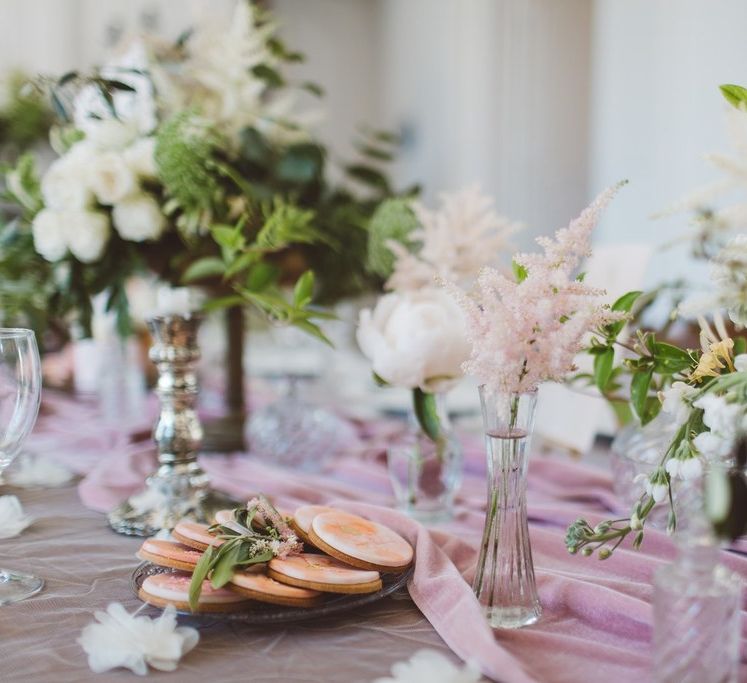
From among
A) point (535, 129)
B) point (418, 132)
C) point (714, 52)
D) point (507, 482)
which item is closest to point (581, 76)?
point (535, 129)

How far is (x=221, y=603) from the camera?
623mm

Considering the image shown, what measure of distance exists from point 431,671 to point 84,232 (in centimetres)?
81

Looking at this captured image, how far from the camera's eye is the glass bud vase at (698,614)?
49cm

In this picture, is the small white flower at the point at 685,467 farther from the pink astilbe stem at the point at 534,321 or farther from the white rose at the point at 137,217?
the white rose at the point at 137,217

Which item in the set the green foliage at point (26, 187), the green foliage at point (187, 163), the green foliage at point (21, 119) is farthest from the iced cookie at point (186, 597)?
the green foliage at point (21, 119)

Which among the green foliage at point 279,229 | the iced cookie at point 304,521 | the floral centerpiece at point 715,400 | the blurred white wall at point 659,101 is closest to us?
the floral centerpiece at point 715,400

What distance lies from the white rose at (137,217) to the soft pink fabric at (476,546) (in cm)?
33

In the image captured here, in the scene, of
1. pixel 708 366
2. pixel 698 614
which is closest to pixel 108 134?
pixel 708 366

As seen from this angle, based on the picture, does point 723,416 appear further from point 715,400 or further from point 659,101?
point 659,101

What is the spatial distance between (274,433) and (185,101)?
56 centimetres

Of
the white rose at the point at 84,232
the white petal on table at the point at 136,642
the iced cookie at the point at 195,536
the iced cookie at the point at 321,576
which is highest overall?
the white rose at the point at 84,232

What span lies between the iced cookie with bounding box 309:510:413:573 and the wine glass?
276 mm

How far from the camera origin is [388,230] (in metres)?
1.15

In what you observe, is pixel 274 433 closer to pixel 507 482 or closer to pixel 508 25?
pixel 507 482
